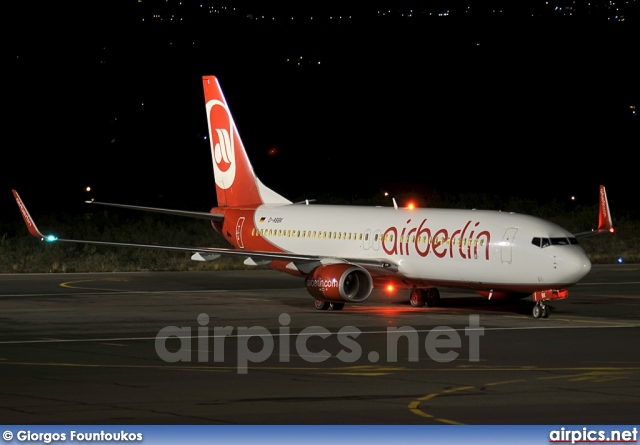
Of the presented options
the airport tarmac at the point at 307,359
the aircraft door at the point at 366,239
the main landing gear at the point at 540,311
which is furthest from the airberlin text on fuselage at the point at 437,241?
the main landing gear at the point at 540,311

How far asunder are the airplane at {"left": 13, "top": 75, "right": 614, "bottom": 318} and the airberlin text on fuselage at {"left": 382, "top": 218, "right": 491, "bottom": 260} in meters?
0.03

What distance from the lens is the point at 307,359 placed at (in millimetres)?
23062

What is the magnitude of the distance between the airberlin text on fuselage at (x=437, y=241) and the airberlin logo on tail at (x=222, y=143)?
8060mm

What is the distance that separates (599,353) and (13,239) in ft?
137

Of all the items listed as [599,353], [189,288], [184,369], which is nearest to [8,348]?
[184,369]

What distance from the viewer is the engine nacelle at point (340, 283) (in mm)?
33312

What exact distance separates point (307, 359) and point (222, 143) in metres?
20.2

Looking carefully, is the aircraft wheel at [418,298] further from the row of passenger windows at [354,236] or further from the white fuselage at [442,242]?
the row of passenger windows at [354,236]

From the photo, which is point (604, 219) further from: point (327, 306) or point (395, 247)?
point (327, 306)

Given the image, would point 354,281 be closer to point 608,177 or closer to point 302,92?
point 608,177

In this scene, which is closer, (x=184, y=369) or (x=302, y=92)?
(x=184, y=369)

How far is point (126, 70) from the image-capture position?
114 meters

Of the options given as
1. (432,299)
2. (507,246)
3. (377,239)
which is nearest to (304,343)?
(507,246)

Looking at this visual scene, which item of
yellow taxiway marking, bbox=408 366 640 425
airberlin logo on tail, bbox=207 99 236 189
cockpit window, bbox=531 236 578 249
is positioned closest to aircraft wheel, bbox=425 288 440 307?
cockpit window, bbox=531 236 578 249
